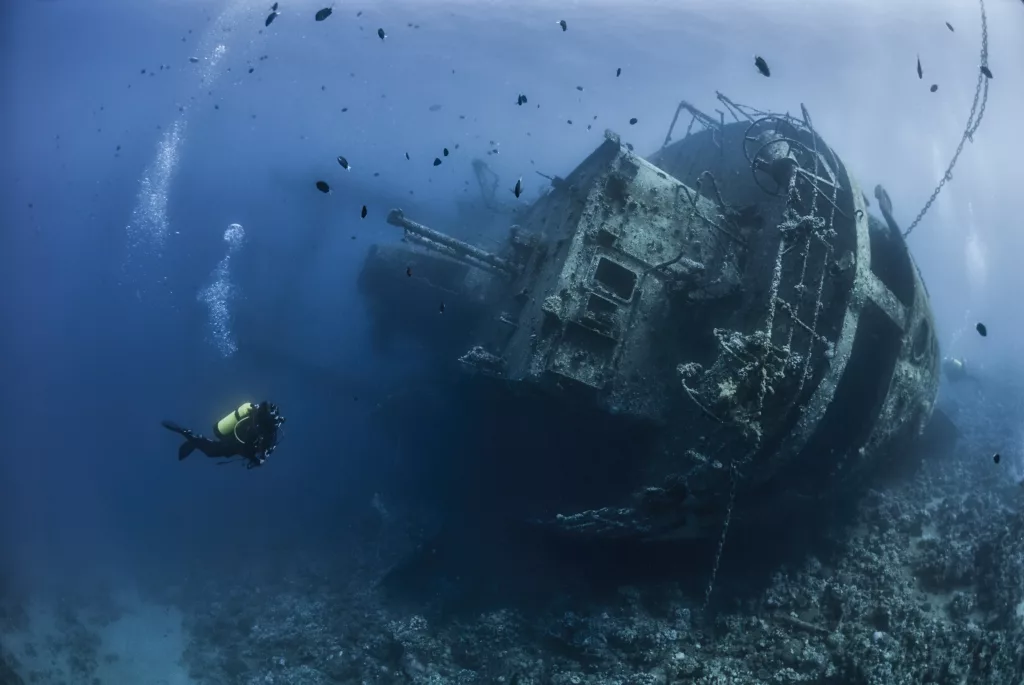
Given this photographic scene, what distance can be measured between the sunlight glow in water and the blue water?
0.75 feet

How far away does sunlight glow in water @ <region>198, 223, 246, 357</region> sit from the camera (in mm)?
27955

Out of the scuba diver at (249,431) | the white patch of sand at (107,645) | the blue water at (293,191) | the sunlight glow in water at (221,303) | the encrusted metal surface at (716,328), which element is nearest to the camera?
the scuba diver at (249,431)

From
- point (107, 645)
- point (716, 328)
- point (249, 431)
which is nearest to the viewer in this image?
point (249, 431)

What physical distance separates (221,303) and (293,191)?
480 inches

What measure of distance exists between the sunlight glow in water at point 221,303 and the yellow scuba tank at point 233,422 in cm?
2327

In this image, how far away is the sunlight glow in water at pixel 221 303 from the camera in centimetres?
2795

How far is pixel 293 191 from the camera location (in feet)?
125

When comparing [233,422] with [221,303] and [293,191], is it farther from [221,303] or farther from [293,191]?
[293,191]

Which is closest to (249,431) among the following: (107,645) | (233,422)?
(233,422)

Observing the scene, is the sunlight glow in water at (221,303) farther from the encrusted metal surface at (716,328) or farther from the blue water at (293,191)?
the encrusted metal surface at (716,328)

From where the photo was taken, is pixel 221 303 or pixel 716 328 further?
pixel 221 303

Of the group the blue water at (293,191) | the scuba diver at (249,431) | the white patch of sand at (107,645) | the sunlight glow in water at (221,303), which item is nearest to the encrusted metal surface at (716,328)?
the scuba diver at (249,431)

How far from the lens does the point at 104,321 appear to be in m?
42.1

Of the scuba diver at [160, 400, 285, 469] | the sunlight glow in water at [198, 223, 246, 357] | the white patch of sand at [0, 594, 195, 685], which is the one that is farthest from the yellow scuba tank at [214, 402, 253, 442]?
the sunlight glow in water at [198, 223, 246, 357]
